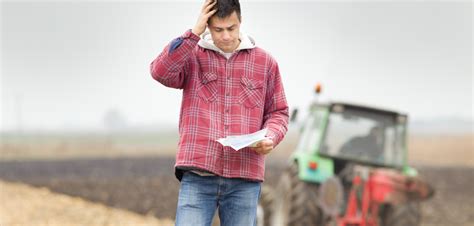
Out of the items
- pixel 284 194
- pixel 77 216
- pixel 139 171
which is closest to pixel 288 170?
pixel 284 194

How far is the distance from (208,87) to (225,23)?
0.31 metres

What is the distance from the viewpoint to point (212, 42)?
369 cm

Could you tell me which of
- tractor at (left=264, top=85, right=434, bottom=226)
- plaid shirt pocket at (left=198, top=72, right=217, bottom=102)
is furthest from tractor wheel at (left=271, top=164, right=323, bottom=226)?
plaid shirt pocket at (left=198, top=72, right=217, bottom=102)

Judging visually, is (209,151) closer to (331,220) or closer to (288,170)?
(331,220)

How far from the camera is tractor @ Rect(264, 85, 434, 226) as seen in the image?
7691mm

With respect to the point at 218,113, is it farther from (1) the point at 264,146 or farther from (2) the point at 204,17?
(2) the point at 204,17

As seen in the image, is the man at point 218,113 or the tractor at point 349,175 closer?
the man at point 218,113

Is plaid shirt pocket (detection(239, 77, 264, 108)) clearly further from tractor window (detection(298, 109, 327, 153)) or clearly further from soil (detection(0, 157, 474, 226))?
soil (detection(0, 157, 474, 226))

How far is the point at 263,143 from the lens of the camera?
11.5ft

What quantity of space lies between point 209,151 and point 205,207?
0.25m

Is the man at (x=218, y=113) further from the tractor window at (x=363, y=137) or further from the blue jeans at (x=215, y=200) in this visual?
the tractor window at (x=363, y=137)

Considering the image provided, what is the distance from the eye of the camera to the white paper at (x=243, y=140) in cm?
344

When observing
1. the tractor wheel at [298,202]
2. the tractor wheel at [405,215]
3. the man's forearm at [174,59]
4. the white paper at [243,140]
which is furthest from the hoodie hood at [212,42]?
the tractor wheel at [405,215]

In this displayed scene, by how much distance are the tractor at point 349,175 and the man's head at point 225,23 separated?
4.26 meters
